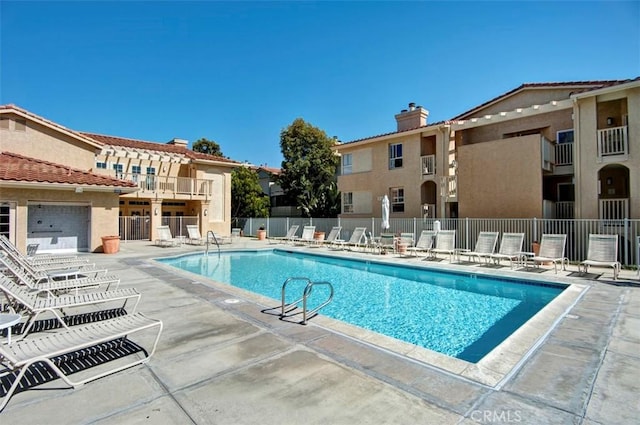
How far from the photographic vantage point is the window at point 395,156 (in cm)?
2285

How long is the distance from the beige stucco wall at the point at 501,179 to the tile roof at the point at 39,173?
59.6 ft

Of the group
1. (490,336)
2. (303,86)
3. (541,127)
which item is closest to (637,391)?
(490,336)

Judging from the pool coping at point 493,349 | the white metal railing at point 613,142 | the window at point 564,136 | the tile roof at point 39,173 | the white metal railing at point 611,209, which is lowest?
the pool coping at point 493,349

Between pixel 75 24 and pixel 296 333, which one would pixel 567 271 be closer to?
pixel 296 333

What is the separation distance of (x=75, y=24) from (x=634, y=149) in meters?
22.8

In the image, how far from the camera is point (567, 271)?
37.4ft

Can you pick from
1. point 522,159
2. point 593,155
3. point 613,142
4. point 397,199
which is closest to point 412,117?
point 397,199

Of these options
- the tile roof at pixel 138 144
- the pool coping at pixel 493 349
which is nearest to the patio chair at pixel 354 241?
the pool coping at pixel 493 349

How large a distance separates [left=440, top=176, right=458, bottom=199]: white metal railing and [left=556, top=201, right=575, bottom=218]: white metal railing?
5.09 metres

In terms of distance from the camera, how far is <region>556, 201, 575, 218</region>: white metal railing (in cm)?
1712

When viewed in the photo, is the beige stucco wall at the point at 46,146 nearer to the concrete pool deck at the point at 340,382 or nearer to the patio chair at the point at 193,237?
the patio chair at the point at 193,237

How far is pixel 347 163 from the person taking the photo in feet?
87.5

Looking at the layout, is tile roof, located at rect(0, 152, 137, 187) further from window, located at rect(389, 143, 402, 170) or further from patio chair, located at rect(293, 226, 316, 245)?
window, located at rect(389, 143, 402, 170)

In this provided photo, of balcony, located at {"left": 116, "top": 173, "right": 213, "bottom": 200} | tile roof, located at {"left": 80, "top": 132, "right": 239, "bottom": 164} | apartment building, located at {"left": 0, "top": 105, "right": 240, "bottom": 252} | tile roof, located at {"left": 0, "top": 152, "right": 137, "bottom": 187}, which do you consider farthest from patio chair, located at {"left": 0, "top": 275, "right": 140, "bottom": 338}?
tile roof, located at {"left": 80, "top": 132, "right": 239, "bottom": 164}
